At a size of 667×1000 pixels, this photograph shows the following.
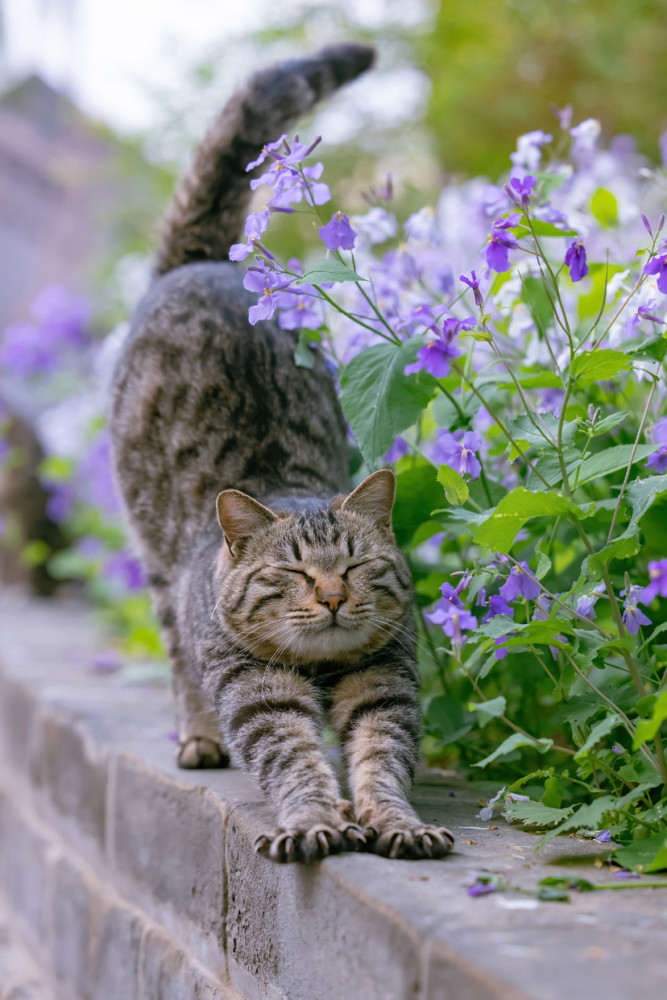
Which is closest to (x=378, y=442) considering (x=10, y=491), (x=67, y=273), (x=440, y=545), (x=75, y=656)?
(x=440, y=545)

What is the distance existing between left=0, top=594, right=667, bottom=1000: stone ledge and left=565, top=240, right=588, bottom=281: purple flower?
2.92ft

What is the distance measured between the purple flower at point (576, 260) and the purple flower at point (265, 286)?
47 cm

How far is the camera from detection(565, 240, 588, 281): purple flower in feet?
5.25

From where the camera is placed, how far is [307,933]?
1464mm

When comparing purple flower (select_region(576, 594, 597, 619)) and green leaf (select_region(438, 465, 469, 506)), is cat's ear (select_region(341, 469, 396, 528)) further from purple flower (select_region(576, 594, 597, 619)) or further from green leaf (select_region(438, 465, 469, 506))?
purple flower (select_region(576, 594, 597, 619))

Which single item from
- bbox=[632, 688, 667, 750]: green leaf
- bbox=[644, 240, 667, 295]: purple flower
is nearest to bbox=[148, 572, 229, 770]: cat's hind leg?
bbox=[632, 688, 667, 750]: green leaf

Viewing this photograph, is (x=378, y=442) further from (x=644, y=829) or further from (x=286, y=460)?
(x=644, y=829)

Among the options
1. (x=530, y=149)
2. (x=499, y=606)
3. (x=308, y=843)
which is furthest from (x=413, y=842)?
(x=530, y=149)

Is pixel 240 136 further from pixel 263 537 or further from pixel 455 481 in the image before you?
pixel 455 481

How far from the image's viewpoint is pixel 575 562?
6.83 ft

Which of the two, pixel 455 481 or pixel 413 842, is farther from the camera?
pixel 455 481

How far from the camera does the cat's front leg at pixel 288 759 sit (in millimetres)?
1464

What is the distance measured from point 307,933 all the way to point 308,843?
13 cm

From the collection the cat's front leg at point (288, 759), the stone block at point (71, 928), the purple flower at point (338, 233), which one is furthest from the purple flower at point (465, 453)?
the stone block at point (71, 928)
